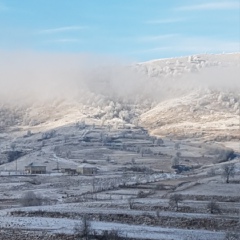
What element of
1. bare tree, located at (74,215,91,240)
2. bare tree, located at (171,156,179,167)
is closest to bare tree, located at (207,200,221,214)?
bare tree, located at (74,215,91,240)

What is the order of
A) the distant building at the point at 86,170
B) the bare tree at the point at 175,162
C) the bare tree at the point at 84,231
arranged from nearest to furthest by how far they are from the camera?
the bare tree at the point at 84,231
the distant building at the point at 86,170
the bare tree at the point at 175,162

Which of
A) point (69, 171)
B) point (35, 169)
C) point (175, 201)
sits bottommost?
point (69, 171)

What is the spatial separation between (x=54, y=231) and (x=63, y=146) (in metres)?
120

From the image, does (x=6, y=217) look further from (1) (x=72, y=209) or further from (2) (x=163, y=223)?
(2) (x=163, y=223)

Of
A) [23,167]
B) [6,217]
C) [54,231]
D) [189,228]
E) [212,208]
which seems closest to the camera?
[54,231]

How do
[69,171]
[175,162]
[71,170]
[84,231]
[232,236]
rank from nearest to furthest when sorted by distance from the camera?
[84,231] < [232,236] < [69,171] < [71,170] < [175,162]

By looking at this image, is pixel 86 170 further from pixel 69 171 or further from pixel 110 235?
pixel 110 235

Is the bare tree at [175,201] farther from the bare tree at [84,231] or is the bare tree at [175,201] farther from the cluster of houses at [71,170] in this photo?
the cluster of houses at [71,170]

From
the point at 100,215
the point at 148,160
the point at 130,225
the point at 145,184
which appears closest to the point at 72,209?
the point at 100,215

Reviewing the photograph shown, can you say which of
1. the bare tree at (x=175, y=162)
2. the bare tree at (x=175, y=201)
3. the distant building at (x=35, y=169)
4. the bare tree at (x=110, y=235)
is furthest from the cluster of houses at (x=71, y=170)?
the bare tree at (x=110, y=235)

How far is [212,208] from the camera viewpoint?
64.4 metres

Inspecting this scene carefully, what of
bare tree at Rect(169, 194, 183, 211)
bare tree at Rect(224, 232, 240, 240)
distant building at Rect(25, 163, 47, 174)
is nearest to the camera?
bare tree at Rect(224, 232, 240, 240)

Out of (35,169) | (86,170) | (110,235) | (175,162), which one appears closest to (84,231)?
(110,235)

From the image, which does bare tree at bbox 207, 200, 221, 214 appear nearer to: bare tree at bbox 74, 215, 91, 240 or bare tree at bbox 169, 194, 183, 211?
bare tree at bbox 169, 194, 183, 211
